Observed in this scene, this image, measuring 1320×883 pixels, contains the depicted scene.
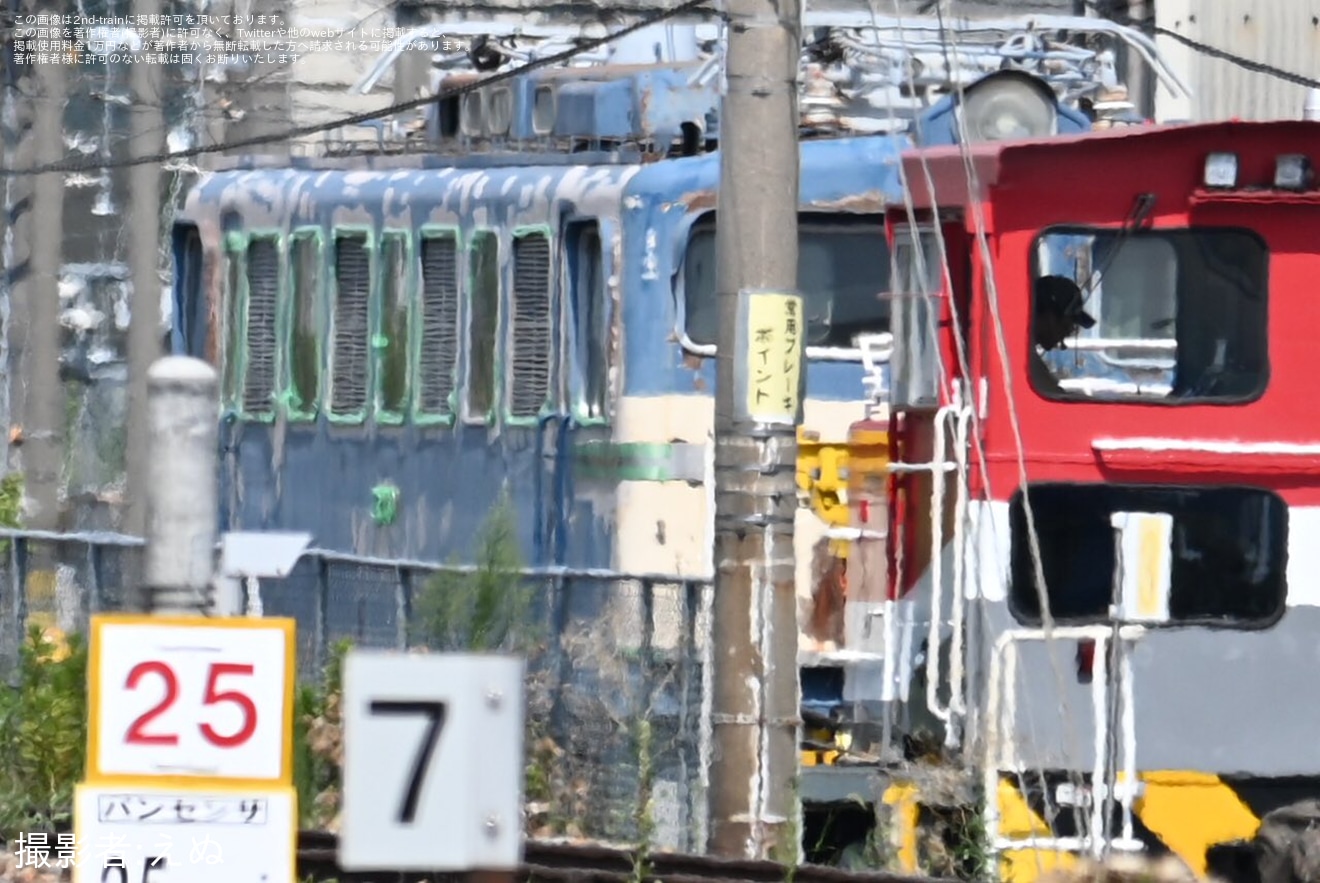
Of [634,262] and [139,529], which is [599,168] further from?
[139,529]

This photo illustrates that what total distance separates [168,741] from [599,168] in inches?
282

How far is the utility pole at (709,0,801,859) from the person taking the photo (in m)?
8.64

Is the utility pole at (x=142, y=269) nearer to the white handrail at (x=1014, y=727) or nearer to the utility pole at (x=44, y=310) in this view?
the utility pole at (x=44, y=310)

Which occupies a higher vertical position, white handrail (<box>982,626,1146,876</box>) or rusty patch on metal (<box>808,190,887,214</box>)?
rusty patch on metal (<box>808,190,887,214</box>)

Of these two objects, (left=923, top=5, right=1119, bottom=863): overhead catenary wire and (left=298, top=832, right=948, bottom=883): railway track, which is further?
(left=923, top=5, right=1119, bottom=863): overhead catenary wire

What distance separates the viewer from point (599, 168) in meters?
12.3

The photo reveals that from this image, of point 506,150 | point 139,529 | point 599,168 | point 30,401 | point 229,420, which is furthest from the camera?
point 30,401

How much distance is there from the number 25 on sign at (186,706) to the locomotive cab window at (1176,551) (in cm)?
402

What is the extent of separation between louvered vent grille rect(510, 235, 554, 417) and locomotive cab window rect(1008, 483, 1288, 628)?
3.93 metres

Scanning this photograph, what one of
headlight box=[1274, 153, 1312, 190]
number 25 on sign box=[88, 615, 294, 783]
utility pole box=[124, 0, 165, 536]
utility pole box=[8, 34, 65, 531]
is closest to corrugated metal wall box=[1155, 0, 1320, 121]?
utility pole box=[124, 0, 165, 536]

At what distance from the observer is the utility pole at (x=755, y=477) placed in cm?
864

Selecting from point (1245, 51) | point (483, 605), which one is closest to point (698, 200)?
point (483, 605)

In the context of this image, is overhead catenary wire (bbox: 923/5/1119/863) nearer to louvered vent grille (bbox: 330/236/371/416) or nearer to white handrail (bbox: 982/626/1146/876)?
white handrail (bbox: 982/626/1146/876)

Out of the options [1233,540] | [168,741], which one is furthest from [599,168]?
[168,741]
